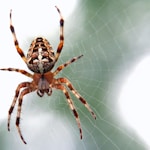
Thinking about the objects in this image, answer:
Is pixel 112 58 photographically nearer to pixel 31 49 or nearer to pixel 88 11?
pixel 88 11

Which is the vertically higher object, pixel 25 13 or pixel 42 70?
pixel 25 13

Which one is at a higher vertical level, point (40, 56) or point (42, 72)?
point (40, 56)

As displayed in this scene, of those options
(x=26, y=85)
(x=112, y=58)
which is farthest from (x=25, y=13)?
(x=112, y=58)

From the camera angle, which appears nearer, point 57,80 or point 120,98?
point 57,80

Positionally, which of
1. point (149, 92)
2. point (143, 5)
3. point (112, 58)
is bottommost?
point (149, 92)

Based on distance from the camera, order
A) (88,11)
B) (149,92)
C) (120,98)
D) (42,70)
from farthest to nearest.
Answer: (88,11), (120,98), (149,92), (42,70)

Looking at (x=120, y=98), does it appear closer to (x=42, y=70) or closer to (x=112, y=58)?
(x=112, y=58)

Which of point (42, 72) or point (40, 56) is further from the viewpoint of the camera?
point (42, 72)

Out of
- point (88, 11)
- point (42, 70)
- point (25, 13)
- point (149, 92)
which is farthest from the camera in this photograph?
point (88, 11)
